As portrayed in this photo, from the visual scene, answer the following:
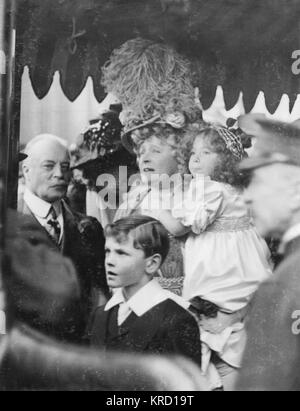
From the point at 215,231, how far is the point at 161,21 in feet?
3.86

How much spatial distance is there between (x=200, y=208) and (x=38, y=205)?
87 centimetres

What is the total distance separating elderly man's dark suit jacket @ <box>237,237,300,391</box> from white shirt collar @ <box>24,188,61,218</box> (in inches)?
47.1

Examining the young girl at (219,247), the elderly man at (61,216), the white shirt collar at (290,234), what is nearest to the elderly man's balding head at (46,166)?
the elderly man at (61,216)

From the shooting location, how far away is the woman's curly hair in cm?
338

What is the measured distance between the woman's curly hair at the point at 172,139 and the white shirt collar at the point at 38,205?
53 centimetres

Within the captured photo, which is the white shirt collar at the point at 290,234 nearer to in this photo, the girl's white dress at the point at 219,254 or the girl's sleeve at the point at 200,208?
the girl's white dress at the point at 219,254

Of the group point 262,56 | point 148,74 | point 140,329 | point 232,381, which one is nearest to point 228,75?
point 262,56

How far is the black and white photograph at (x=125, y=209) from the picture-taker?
3352 millimetres

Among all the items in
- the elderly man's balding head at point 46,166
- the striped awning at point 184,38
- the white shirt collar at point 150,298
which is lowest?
the white shirt collar at point 150,298

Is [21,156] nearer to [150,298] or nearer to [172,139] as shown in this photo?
[172,139]

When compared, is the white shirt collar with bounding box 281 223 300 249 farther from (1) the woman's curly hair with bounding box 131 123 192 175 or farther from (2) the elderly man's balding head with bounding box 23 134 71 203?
(2) the elderly man's balding head with bounding box 23 134 71 203

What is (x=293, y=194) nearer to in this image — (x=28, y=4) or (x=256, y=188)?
(x=256, y=188)

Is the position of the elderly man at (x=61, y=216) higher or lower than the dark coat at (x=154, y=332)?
higher

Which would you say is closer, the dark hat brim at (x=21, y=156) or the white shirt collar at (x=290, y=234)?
the dark hat brim at (x=21, y=156)
